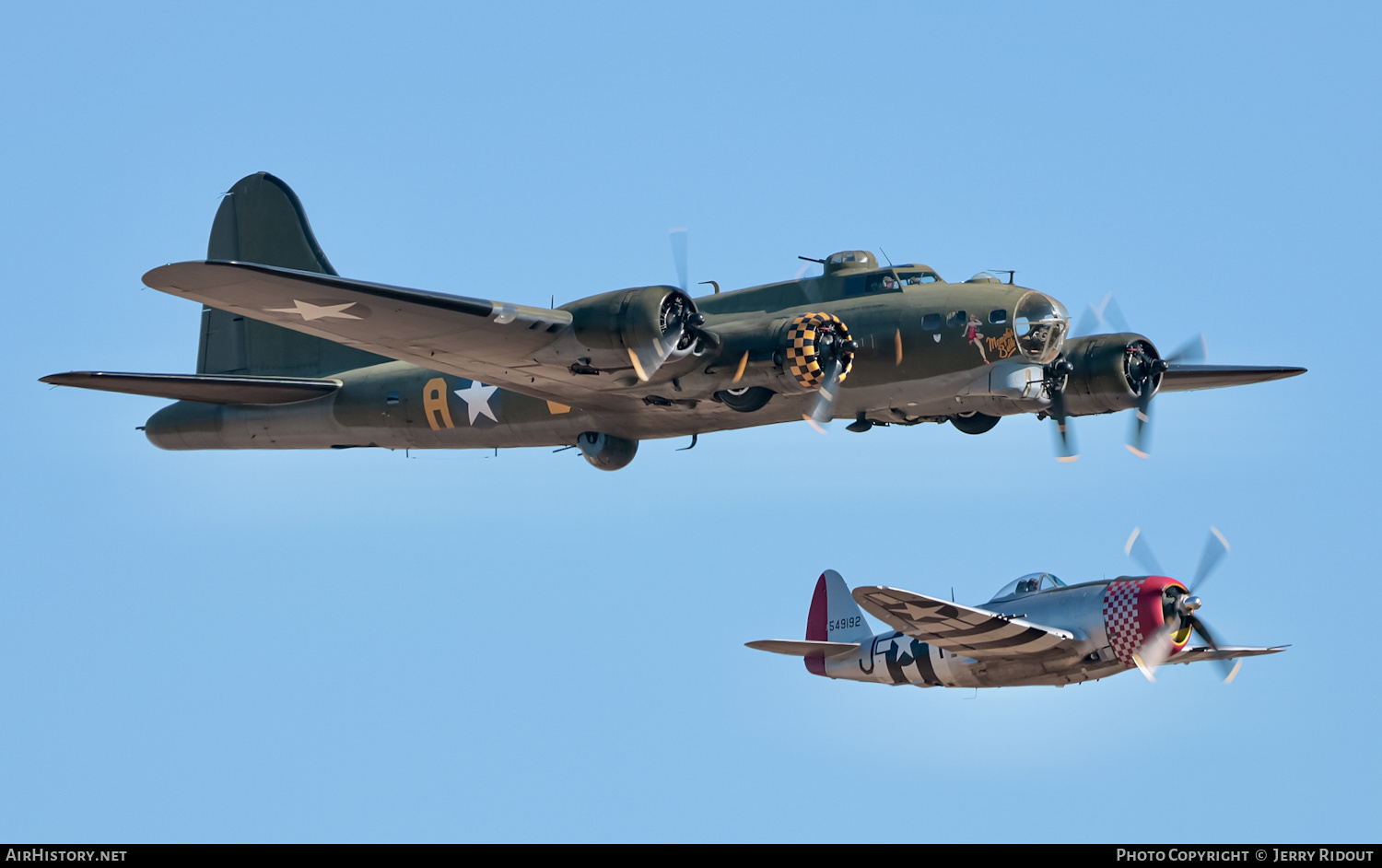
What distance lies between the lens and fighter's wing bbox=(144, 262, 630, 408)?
2614cm

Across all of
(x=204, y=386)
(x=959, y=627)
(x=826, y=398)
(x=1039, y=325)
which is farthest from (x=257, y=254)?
(x=1039, y=325)

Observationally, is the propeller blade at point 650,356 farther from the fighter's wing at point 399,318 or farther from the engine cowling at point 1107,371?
the engine cowling at point 1107,371

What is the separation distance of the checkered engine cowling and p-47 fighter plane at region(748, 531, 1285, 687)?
6.43 metres

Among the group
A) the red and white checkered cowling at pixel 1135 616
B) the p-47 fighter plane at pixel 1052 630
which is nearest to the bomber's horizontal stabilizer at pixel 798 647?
the p-47 fighter plane at pixel 1052 630

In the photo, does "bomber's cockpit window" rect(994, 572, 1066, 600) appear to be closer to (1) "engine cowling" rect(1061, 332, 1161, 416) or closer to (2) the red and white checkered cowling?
(2) the red and white checkered cowling

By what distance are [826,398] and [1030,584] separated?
1097 centimetres

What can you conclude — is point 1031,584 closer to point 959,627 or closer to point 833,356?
point 959,627

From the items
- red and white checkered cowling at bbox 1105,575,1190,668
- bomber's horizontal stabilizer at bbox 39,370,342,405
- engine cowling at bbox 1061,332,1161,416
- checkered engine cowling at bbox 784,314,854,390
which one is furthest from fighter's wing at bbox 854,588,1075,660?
bomber's horizontal stabilizer at bbox 39,370,342,405

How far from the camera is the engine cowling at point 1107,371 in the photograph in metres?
31.6

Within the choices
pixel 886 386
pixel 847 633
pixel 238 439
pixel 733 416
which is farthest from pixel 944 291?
pixel 847 633

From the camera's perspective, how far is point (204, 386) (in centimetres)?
3294

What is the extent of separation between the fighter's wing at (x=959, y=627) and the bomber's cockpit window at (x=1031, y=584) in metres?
1.77
